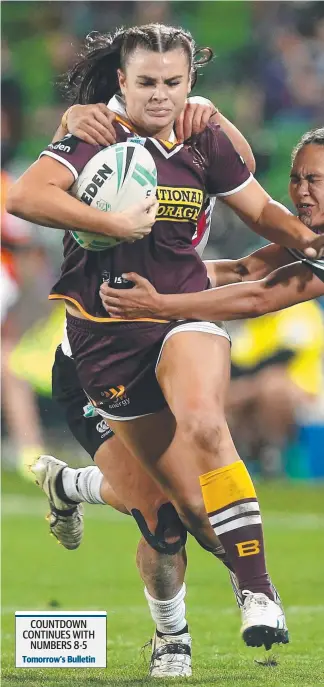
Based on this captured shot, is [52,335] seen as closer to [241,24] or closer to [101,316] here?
[241,24]

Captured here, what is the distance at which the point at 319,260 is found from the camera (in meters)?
4.90

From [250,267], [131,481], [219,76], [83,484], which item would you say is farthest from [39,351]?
[131,481]

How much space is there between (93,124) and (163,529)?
1709 millimetres

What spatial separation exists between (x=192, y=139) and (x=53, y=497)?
2.29 metres

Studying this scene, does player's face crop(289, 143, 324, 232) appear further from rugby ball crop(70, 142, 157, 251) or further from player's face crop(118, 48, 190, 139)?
rugby ball crop(70, 142, 157, 251)

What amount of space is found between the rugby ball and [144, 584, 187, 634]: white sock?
1647 millimetres

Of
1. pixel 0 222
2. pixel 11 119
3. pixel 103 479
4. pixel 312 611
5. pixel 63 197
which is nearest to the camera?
pixel 63 197

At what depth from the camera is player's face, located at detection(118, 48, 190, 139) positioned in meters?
4.64

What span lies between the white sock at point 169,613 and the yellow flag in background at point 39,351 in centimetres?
787

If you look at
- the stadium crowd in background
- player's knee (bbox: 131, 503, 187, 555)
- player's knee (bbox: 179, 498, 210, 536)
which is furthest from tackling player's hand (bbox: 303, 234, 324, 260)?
the stadium crowd in background

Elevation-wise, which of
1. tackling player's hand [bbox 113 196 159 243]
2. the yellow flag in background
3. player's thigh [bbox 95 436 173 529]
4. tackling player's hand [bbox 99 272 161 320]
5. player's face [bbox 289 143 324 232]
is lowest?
player's thigh [bbox 95 436 173 529]

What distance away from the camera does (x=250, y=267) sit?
5.51 m

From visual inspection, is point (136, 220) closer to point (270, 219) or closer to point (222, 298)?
point (222, 298)

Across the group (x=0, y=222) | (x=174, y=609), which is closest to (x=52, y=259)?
(x=0, y=222)
